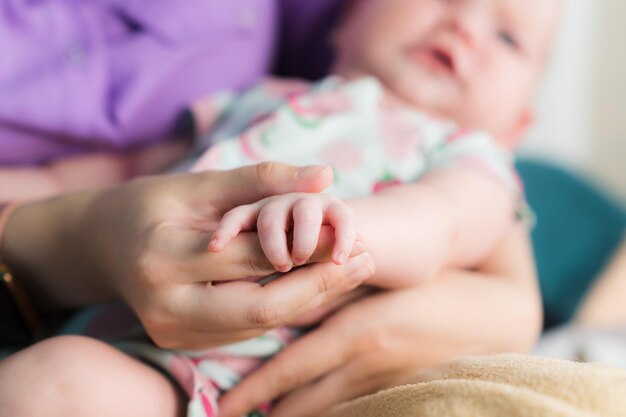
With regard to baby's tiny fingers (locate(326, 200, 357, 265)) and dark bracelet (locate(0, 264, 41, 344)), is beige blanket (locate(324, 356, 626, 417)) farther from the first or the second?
dark bracelet (locate(0, 264, 41, 344))

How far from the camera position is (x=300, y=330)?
2.15ft

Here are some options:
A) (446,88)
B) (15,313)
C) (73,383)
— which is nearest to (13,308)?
(15,313)

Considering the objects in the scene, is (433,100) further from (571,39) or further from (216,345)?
(571,39)

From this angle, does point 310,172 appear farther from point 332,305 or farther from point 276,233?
point 332,305

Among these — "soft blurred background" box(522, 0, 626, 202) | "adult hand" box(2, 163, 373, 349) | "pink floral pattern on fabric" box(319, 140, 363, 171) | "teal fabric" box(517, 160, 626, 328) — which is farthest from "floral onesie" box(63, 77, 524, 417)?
"soft blurred background" box(522, 0, 626, 202)

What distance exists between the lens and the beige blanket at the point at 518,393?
400 mm

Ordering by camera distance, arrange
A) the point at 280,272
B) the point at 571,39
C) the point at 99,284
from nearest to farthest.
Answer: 1. the point at 280,272
2. the point at 99,284
3. the point at 571,39

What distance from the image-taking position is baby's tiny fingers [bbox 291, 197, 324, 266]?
0.43 m

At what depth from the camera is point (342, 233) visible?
0.44 metres

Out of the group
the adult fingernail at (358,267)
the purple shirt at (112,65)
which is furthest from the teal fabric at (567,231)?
the adult fingernail at (358,267)

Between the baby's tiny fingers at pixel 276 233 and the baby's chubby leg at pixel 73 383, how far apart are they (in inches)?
6.9

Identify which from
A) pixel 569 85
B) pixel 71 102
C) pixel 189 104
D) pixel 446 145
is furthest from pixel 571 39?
pixel 71 102

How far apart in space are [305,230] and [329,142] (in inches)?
14.6

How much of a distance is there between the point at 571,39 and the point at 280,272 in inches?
55.1
